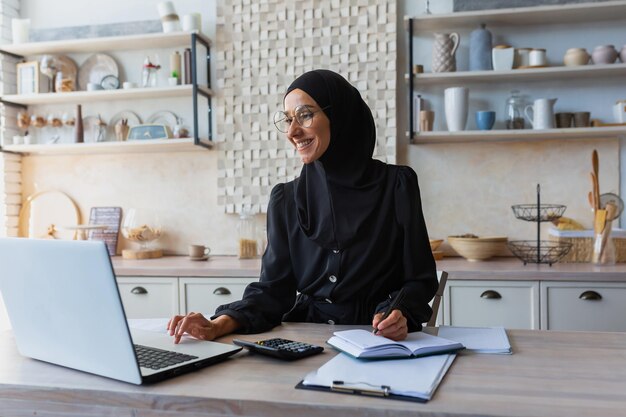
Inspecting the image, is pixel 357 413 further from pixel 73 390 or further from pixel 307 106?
pixel 307 106

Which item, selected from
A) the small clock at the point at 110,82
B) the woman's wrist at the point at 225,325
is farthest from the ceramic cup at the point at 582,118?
the small clock at the point at 110,82

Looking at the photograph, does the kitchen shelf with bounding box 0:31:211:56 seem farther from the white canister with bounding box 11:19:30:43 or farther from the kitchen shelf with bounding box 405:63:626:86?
the kitchen shelf with bounding box 405:63:626:86

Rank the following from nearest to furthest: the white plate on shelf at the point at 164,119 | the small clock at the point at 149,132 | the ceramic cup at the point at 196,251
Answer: the ceramic cup at the point at 196,251
the small clock at the point at 149,132
the white plate on shelf at the point at 164,119

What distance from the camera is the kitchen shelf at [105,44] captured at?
3.33m

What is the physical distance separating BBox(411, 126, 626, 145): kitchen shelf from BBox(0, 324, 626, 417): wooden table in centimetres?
185

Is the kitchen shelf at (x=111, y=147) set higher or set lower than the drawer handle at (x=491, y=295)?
higher

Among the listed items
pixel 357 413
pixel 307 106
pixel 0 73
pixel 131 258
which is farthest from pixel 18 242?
pixel 0 73

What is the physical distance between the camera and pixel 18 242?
3.42 feet

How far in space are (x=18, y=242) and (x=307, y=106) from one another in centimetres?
78

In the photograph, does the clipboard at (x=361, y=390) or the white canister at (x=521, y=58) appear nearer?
the clipboard at (x=361, y=390)

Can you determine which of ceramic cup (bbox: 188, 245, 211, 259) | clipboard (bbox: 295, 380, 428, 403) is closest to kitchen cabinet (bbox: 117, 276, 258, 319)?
ceramic cup (bbox: 188, 245, 211, 259)

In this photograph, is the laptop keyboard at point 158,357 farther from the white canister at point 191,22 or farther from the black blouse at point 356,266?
the white canister at point 191,22

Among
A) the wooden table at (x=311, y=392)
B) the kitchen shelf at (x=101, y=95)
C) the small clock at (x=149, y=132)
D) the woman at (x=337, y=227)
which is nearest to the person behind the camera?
the wooden table at (x=311, y=392)

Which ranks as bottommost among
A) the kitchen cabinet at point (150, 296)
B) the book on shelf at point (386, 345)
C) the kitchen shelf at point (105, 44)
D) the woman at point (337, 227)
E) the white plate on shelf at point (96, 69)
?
the kitchen cabinet at point (150, 296)
